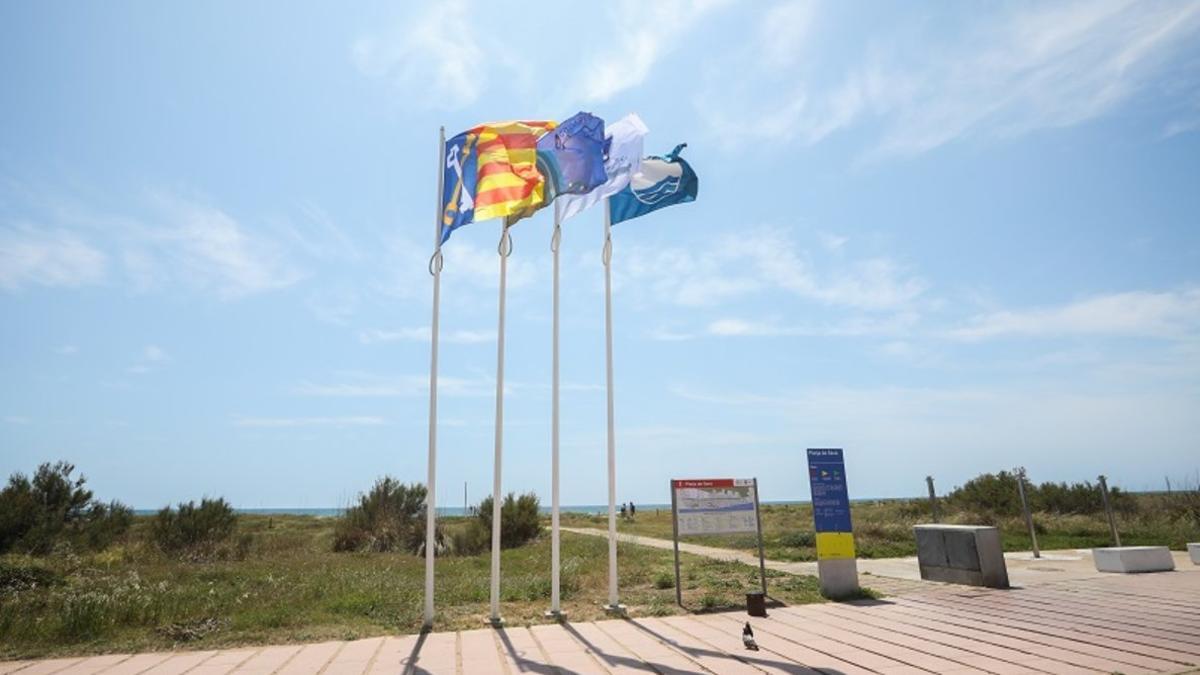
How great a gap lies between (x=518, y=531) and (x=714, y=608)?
15768 millimetres

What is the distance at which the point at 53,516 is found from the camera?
1989cm

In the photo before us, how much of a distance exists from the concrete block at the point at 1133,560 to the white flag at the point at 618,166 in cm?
1179

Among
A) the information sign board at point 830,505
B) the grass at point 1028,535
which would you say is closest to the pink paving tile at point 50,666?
the information sign board at point 830,505

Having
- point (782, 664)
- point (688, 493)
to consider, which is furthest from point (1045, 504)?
point (782, 664)

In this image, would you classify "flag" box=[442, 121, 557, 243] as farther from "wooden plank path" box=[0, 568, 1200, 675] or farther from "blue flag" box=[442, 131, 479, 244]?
"wooden plank path" box=[0, 568, 1200, 675]

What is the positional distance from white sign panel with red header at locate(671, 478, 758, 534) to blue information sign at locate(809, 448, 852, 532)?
1127mm

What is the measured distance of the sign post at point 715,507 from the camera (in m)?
10.7

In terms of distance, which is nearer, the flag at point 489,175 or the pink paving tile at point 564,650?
the pink paving tile at point 564,650

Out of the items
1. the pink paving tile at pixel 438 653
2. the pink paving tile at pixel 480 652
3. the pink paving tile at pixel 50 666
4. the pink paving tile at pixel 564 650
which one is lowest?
the pink paving tile at pixel 564 650

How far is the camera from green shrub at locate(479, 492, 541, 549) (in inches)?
942

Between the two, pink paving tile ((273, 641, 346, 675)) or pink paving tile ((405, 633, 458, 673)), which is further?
pink paving tile ((405, 633, 458, 673))

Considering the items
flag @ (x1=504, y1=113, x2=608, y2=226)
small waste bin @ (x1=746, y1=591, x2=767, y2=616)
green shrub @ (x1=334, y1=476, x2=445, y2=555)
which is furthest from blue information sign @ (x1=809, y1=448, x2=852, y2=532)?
green shrub @ (x1=334, y1=476, x2=445, y2=555)

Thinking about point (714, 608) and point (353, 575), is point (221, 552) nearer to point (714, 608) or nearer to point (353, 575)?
point (353, 575)

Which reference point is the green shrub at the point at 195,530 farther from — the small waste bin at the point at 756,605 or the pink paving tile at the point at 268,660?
the small waste bin at the point at 756,605
